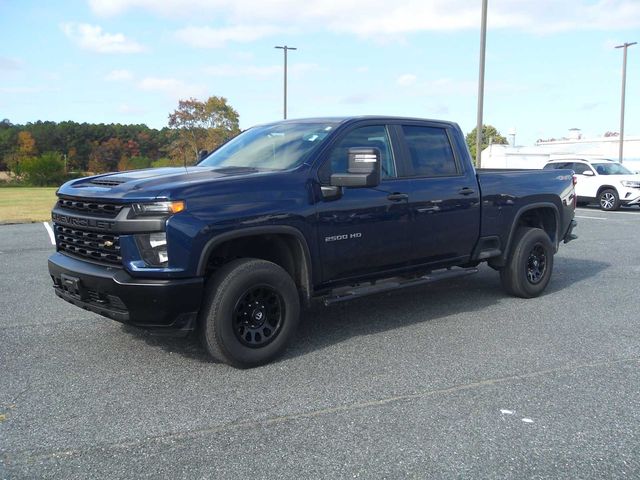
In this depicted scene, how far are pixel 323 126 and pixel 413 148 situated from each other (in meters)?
0.99

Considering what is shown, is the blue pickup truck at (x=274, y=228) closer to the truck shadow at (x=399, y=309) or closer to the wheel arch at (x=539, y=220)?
the wheel arch at (x=539, y=220)

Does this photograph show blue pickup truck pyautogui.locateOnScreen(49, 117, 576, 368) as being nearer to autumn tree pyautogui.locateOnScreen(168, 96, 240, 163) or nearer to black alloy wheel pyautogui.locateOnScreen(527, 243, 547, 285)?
black alloy wheel pyautogui.locateOnScreen(527, 243, 547, 285)

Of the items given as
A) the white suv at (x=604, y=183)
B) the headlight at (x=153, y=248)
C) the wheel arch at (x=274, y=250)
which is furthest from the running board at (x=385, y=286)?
the white suv at (x=604, y=183)

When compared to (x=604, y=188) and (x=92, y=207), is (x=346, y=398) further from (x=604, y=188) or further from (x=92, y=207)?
(x=604, y=188)

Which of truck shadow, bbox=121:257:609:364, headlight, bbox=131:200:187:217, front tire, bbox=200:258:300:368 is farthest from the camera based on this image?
truck shadow, bbox=121:257:609:364

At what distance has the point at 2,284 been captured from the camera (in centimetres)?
779

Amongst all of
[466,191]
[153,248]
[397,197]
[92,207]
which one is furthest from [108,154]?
[153,248]

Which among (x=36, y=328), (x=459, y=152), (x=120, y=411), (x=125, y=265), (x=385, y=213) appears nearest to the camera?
(x=120, y=411)

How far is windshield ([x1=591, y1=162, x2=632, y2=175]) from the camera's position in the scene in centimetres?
2047

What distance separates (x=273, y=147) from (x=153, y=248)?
173 centimetres

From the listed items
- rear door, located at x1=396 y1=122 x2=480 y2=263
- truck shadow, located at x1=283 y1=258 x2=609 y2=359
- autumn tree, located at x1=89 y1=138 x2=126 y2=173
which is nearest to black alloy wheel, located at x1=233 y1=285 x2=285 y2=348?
truck shadow, located at x1=283 y1=258 x2=609 y2=359

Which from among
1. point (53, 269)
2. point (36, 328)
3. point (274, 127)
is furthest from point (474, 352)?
point (36, 328)

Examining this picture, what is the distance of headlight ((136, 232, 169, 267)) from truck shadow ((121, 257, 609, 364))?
657mm

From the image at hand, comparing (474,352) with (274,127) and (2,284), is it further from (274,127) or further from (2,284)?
(2,284)
